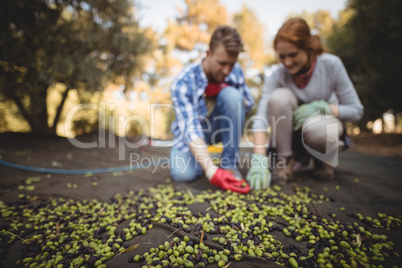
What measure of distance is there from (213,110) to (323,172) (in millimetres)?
1382

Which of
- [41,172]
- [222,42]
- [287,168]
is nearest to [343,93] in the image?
[287,168]

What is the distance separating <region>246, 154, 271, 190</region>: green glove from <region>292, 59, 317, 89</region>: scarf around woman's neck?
86 centimetres

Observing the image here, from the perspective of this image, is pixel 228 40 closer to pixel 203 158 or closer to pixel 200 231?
pixel 203 158

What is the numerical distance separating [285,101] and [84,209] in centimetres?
206

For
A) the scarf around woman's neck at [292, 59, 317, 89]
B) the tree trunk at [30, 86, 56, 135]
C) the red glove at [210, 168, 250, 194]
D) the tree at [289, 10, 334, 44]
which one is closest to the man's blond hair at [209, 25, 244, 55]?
the scarf around woman's neck at [292, 59, 317, 89]

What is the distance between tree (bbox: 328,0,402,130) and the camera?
4.62m

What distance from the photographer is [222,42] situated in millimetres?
1948

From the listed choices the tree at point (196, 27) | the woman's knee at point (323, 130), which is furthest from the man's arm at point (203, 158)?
the tree at point (196, 27)

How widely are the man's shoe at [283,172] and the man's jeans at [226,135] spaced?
426 mm

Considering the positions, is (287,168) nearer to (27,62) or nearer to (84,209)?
(84,209)

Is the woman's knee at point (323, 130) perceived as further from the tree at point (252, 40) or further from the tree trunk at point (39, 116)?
the tree at point (252, 40)

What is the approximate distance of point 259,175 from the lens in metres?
1.93

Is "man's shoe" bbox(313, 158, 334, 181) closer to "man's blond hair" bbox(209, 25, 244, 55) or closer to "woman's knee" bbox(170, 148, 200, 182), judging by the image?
"woman's knee" bbox(170, 148, 200, 182)

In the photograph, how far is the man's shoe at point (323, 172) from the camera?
A: 7.12 feet
